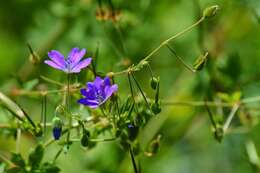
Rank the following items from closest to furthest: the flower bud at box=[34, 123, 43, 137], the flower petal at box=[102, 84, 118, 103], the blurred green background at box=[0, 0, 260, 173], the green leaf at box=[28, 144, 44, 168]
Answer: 1. the flower petal at box=[102, 84, 118, 103]
2. the flower bud at box=[34, 123, 43, 137]
3. the green leaf at box=[28, 144, 44, 168]
4. the blurred green background at box=[0, 0, 260, 173]

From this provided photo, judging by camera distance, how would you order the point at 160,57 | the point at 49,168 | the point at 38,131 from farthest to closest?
1. the point at 160,57
2. the point at 49,168
3. the point at 38,131

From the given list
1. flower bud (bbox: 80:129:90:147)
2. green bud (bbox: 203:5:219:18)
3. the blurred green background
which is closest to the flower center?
flower bud (bbox: 80:129:90:147)

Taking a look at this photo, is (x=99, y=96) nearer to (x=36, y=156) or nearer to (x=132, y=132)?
(x=132, y=132)

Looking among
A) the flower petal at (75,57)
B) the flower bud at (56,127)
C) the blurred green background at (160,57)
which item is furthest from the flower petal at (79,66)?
the blurred green background at (160,57)

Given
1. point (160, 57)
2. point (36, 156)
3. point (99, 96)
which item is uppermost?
point (99, 96)

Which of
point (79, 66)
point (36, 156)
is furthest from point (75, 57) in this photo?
point (36, 156)

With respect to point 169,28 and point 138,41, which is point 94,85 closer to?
point 138,41

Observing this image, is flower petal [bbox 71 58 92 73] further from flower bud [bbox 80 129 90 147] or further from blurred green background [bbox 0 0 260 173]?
blurred green background [bbox 0 0 260 173]
